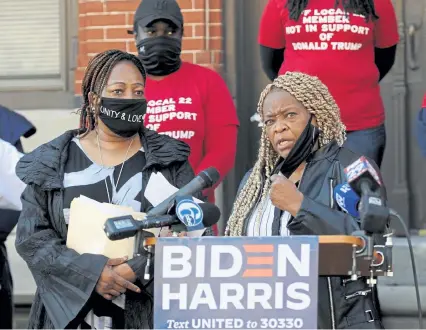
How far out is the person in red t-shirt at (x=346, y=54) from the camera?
6.02m

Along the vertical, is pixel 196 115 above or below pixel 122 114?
below

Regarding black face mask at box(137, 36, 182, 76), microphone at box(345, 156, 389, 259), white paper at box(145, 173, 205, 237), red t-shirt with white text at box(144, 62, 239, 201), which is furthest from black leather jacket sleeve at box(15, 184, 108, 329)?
black face mask at box(137, 36, 182, 76)

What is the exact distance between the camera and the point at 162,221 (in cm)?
358

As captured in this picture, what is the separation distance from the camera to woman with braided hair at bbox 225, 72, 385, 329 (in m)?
4.07

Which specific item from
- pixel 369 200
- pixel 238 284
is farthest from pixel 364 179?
pixel 238 284

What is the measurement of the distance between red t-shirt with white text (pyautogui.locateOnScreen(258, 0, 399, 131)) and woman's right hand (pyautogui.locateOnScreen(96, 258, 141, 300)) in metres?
2.11

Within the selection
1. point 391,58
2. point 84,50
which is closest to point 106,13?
point 84,50

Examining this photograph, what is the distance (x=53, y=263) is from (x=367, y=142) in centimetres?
226

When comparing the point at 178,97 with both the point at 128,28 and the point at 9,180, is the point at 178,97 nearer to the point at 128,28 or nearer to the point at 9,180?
the point at 9,180

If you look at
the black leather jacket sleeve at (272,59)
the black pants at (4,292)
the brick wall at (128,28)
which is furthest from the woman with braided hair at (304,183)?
the brick wall at (128,28)

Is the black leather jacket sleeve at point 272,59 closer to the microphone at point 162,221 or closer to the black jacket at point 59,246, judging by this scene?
the black jacket at point 59,246

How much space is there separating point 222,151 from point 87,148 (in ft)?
A: 5.09

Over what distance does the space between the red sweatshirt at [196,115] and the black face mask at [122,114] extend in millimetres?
1384

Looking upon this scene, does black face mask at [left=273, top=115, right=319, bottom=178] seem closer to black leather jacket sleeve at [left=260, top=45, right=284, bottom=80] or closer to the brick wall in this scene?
black leather jacket sleeve at [left=260, top=45, right=284, bottom=80]
